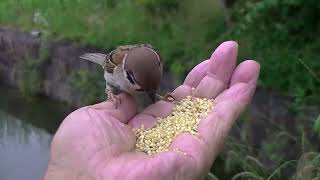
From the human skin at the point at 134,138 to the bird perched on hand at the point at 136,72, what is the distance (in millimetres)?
83

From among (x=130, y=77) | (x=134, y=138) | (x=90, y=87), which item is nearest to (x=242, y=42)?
(x=90, y=87)

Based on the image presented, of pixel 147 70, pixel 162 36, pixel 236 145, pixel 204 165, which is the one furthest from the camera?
pixel 162 36

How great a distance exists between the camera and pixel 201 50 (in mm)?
5207

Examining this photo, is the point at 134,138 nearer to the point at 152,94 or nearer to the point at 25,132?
the point at 152,94

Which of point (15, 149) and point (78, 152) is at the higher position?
point (78, 152)

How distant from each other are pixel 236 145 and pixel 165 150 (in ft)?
7.11

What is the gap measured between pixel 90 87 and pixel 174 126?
4.12m

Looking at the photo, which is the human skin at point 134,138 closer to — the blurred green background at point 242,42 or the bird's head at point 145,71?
the bird's head at point 145,71

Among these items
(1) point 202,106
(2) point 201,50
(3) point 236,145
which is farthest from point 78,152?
(2) point 201,50

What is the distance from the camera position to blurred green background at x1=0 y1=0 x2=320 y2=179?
12.9 feet

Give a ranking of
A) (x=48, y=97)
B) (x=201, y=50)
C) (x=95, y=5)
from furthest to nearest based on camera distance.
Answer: (x=48, y=97) < (x=95, y=5) < (x=201, y=50)

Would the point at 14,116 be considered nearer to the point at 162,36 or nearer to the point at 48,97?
the point at 48,97

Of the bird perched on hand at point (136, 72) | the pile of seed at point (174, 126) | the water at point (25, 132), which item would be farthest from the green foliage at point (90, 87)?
the pile of seed at point (174, 126)

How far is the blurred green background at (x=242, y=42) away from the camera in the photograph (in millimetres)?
3932
